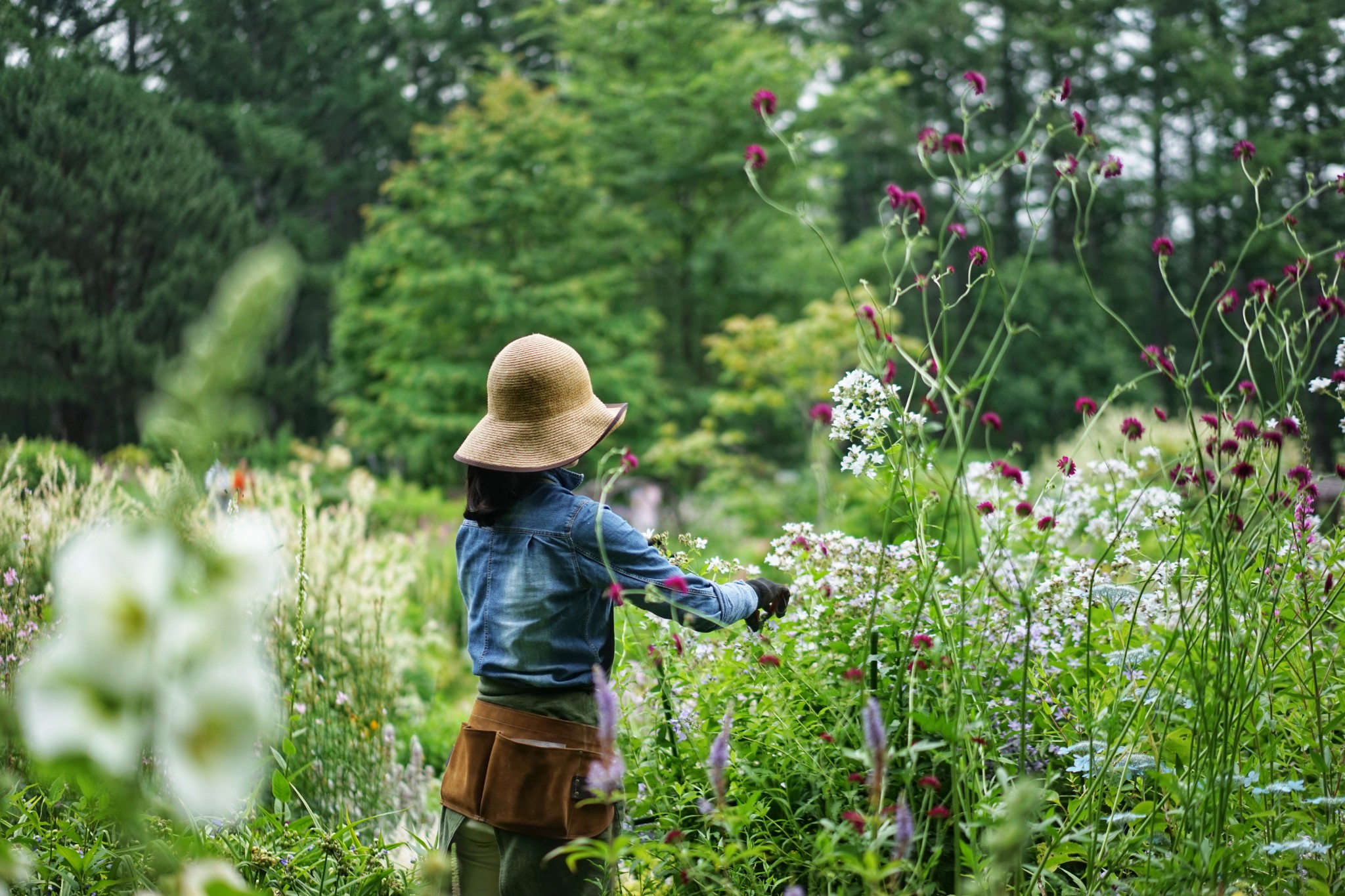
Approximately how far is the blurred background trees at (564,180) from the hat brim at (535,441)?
3133mm

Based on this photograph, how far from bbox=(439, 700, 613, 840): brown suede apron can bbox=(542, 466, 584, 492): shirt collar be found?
19.8 inches

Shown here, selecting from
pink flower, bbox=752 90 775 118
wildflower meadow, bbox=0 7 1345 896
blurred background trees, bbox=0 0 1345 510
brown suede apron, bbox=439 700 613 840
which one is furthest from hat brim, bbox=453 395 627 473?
blurred background trees, bbox=0 0 1345 510

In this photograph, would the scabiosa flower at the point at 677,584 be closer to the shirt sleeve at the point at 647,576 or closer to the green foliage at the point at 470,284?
the shirt sleeve at the point at 647,576

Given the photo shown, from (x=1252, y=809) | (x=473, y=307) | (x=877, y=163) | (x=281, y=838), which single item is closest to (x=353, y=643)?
(x=281, y=838)

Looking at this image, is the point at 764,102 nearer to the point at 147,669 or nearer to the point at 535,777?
the point at 535,777

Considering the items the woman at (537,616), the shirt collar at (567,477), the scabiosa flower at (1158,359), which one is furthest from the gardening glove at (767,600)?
the scabiosa flower at (1158,359)

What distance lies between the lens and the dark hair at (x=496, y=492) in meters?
2.07

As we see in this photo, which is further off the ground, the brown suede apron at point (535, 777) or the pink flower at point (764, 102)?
the pink flower at point (764, 102)

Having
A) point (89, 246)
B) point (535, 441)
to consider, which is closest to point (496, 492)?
point (535, 441)

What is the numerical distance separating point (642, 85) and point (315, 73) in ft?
14.4

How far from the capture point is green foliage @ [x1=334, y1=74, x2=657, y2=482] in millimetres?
10992

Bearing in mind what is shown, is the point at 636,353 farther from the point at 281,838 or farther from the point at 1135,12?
the point at 1135,12

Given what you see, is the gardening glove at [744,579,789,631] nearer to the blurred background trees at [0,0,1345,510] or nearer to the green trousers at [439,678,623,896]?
the green trousers at [439,678,623,896]

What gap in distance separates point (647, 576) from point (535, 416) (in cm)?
44
